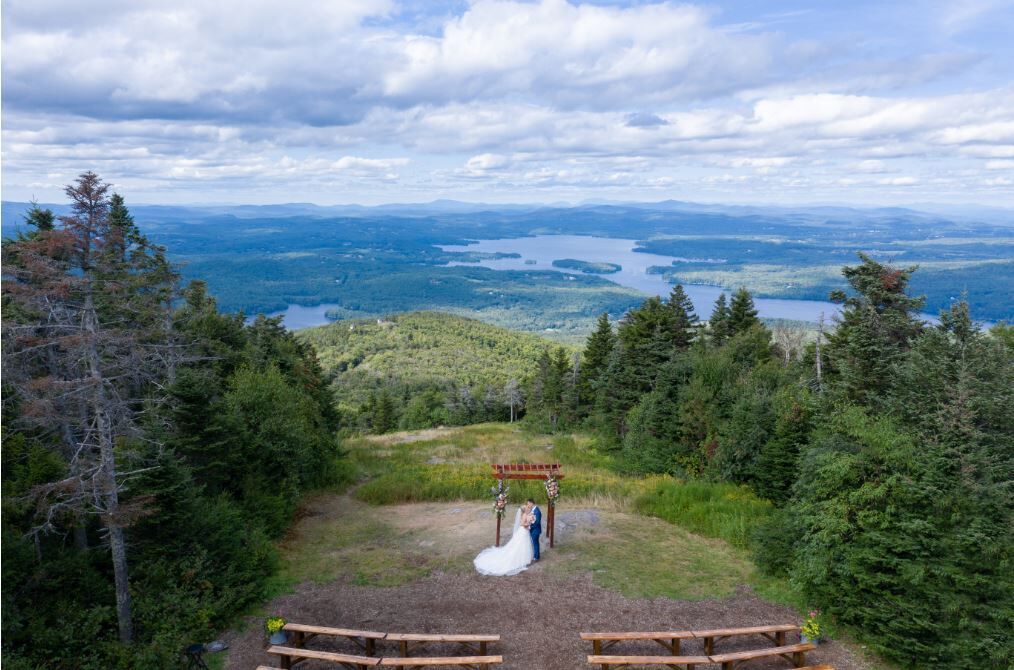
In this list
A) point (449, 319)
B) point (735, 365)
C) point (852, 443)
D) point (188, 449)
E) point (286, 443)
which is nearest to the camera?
point (852, 443)

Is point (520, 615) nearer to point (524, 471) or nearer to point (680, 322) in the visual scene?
point (524, 471)

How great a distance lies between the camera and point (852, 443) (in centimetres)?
1055

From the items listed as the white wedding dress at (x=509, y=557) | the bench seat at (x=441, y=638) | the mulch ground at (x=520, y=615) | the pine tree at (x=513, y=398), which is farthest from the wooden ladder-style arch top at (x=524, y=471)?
the pine tree at (x=513, y=398)

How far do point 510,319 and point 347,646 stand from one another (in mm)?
175329

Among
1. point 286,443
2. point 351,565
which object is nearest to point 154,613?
point 351,565

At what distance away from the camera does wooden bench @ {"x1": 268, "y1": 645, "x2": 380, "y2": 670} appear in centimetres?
808

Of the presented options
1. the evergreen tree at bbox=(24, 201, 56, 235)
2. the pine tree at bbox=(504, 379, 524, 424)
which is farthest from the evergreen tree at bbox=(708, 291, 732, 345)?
the evergreen tree at bbox=(24, 201, 56, 235)

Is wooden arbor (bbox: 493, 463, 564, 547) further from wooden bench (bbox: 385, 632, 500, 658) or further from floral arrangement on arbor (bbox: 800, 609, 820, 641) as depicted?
floral arrangement on arbor (bbox: 800, 609, 820, 641)

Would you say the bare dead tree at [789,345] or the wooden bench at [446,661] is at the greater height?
the bare dead tree at [789,345]

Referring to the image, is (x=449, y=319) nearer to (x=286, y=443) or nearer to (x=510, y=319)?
(x=510, y=319)

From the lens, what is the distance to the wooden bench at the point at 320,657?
26.5ft

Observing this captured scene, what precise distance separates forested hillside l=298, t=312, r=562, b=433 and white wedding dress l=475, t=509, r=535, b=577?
3669 cm

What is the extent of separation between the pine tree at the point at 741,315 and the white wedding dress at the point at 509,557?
79.0 ft

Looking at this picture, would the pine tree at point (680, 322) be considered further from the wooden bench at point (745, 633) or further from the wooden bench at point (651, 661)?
the wooden bench at point (651, 661)
